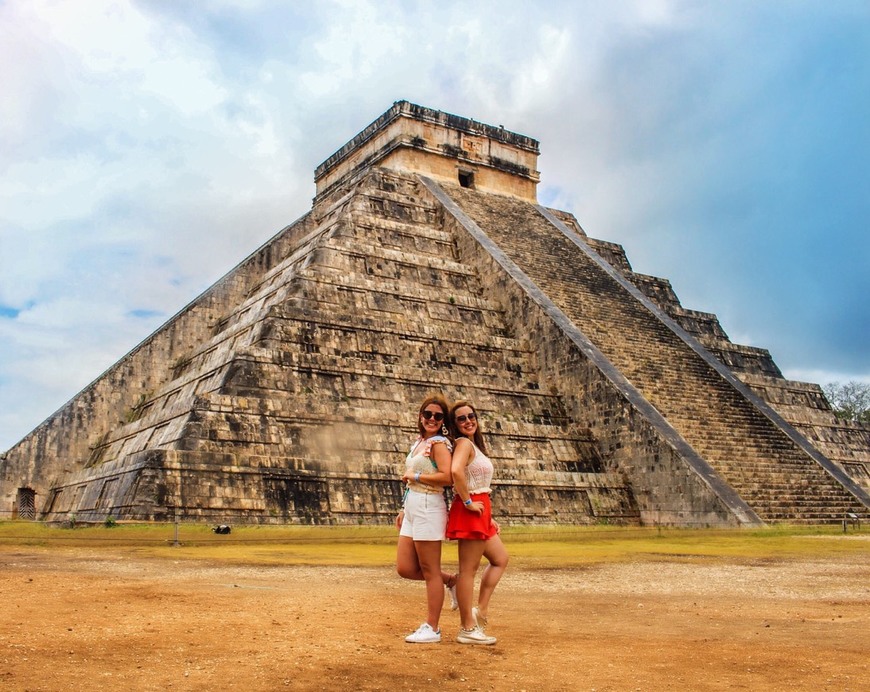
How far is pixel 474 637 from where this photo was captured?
5.28 m

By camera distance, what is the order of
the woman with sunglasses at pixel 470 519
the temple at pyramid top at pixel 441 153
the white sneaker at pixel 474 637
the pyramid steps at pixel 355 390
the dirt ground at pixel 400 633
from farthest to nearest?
the temple at pyramid top at pixel 441 153 < the pyramid steps at pixel 355 390 < the woman with sunglasses at pixel 470 519 < the white sneaker at pixel 474 637 < the dirt ground at pixel 400 633

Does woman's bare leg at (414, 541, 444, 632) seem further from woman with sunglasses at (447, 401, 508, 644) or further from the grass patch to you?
the grass patch

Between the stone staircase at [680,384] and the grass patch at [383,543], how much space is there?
2.11m

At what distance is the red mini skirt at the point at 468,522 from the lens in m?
5.51

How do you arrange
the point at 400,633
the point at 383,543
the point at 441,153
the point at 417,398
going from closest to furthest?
the point at 400,633
the point at 383,543
the point at 417,398
the point at 441,153

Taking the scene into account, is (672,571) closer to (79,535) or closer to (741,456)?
(79,535)

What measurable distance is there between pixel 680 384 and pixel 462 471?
644 inches

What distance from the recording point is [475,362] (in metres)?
20.0

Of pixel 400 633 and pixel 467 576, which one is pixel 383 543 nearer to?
pixel 400 633

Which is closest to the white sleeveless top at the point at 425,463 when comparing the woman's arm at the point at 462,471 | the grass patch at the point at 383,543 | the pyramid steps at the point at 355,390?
the woman's arm at the point at 462,471

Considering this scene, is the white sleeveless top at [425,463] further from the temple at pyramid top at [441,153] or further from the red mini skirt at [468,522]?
the temple at pyramid top at [441,153]

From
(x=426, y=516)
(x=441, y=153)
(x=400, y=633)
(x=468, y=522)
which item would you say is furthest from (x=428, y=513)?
(x=441, y=153)

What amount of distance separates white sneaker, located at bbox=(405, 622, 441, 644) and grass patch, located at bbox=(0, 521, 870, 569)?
212 inches

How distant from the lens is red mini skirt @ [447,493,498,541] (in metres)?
5.51
